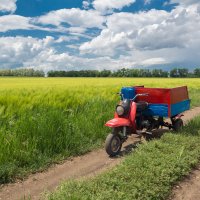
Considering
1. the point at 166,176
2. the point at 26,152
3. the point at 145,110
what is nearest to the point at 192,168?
the point at 166,176

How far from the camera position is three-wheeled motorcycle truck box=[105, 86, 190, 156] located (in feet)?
23.2

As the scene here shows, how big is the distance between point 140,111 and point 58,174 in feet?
9.70

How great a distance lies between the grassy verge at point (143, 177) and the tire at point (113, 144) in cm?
61

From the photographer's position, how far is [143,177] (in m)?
4.98

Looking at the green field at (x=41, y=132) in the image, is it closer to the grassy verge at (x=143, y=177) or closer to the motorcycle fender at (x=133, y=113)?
the motorcycle fender at (x=133, y=113)

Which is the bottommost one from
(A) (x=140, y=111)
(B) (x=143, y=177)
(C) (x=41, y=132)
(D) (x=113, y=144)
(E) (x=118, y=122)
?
(B) (x=143, y=177)

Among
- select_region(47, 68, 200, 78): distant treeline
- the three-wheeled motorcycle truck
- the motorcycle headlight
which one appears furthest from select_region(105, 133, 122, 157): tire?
select_region(47, 68, 200, 78): distant treeline

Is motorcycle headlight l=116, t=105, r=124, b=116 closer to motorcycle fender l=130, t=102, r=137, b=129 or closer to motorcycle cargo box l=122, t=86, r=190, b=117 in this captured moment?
motorcycle fender l=130, t=102, r=137, b=129

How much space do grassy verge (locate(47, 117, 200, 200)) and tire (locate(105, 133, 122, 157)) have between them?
606 millimetres

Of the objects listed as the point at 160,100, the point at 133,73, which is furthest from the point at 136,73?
the point at 160,100

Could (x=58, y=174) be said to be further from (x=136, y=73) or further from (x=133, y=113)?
(x=136, y=73)

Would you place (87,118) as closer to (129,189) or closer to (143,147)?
(143,147)

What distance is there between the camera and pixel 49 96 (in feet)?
31.9

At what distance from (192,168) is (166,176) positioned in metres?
1.06
